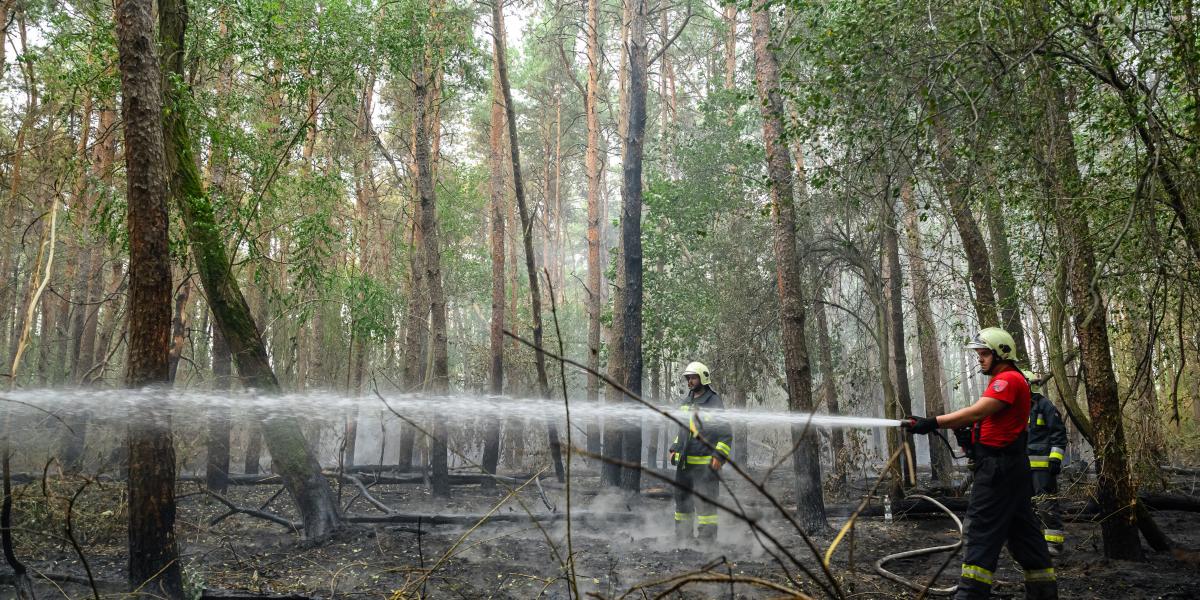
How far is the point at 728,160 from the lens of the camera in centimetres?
1789

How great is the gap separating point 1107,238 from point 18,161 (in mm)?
13242

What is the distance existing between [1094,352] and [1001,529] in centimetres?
282

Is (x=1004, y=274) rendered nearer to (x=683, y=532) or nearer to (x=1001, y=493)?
(x=683, y=532)

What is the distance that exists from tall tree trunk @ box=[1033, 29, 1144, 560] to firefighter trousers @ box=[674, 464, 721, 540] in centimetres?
390

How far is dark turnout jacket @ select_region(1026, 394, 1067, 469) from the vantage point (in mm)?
7637

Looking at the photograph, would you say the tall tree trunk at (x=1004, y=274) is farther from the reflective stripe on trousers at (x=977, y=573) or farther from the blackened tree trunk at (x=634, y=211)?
the blackened tree trunk at (x=634, y=211)

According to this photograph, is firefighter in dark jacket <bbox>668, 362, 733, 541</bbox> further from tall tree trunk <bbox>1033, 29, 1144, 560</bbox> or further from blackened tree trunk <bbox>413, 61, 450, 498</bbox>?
blackened tree trunk <bbox>413, 61, 450, 498</bbox>

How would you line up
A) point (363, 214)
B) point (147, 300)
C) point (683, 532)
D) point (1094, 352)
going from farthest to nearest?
1. point (363, 214)
2. point (683, 532)
3. point (1094, 352)
4. point (147, 300)

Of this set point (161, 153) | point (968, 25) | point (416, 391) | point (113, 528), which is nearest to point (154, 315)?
point (161, 153)

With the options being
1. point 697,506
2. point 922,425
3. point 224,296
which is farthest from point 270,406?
point 922,425

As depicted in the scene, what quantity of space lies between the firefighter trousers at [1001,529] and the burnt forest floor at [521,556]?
36.3 inches

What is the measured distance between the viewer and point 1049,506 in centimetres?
759

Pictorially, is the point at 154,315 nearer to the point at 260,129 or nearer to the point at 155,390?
the point at 155,390

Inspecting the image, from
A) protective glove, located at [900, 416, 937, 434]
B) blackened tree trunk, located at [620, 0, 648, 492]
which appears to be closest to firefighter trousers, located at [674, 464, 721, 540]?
protective glove, located at [900, 416, 937, 434]
